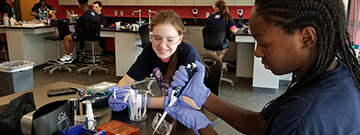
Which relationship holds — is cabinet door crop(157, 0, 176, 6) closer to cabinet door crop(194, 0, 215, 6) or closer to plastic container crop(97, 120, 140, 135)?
cabinet door crop(194, 0, 215, 6)

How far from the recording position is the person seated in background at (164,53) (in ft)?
5.59

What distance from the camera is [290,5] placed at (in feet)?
2.20

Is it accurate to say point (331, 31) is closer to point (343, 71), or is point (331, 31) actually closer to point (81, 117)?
point (343, 71)

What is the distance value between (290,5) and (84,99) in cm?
93

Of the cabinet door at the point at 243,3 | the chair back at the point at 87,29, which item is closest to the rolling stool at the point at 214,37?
the chair back at the point at 87,29

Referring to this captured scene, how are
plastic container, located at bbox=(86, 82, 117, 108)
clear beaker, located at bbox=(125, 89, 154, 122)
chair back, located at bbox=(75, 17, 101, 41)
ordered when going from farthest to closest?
chair back, located at bbox=(75, 17, 101, 41), plastic container, located at bbox=(86, 82, 117, 108), clear beaker, located at bbox=(125, 89, 154, 122)

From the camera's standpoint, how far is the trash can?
265 cm

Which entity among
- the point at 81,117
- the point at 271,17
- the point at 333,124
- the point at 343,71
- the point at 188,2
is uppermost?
the point at 188,2

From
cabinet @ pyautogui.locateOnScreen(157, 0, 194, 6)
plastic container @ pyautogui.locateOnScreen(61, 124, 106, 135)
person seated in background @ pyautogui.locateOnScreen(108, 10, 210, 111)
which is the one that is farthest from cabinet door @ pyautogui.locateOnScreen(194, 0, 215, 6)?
plastic container @ pyautogui.locateOnScreen(61, 124, 106, 135)

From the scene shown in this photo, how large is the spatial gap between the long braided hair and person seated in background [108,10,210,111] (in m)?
0.97

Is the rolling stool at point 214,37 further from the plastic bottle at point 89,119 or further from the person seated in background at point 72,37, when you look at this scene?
the plastic bottle at point 89,119

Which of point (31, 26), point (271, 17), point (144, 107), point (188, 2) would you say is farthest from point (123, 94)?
point (188, 2)

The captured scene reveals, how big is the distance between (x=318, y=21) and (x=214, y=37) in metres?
3.63

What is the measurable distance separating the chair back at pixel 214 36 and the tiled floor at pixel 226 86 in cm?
59
